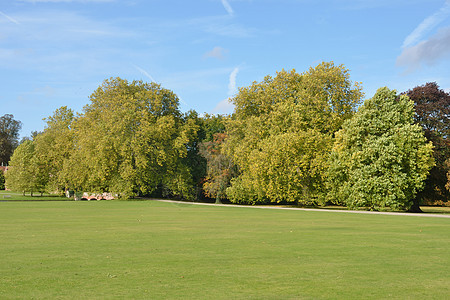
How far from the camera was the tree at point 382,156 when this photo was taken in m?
38.2

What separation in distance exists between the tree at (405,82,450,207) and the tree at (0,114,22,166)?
4430 inches

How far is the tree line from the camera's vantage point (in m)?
39.4

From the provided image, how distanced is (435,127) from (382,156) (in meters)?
10.3

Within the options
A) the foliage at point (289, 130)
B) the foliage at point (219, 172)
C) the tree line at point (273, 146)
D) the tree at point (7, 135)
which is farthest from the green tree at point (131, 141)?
the tree at point (7, 135)

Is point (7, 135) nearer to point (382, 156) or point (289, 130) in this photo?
point (289, 130)

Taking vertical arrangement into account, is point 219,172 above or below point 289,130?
below

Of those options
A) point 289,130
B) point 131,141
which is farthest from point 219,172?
point 289,130

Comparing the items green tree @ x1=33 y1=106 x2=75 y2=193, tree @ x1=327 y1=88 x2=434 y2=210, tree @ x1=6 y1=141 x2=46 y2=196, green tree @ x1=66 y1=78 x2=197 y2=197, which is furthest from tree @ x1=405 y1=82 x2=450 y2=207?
tree @ x1=6 y1=141 x2=46 y2=196

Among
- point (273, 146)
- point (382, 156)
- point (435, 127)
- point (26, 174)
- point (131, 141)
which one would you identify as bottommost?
point (26, 174)

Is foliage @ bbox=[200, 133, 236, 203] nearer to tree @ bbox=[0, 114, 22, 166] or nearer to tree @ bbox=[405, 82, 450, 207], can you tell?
tree @ bbox=[405, 82, 450, 207]

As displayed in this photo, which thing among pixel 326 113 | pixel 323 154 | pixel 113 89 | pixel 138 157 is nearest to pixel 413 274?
pixel 323 154

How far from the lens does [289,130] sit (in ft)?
157

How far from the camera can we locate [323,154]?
46094 millimetres

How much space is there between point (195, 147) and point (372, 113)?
38.4m
